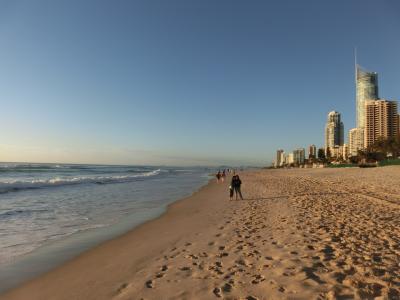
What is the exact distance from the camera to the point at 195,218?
1191cm

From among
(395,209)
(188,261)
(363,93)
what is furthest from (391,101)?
(188,261)

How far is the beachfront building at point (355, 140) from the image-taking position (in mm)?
159125

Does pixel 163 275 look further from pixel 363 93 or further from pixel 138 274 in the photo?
pixel 363 93

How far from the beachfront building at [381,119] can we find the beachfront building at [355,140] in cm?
766

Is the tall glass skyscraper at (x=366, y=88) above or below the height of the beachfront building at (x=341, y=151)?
above

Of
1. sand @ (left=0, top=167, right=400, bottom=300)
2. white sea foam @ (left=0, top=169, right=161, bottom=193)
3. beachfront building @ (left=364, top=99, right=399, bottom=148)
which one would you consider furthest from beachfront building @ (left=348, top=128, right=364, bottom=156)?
sand @ (left=0, top=167, right=400, bottom=300)

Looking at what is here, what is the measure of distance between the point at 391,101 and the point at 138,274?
169266 millimetres

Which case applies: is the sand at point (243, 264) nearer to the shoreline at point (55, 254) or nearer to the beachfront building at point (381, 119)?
the shoreline at point (55, 254)

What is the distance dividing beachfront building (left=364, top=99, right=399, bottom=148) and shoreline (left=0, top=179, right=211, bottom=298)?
155394 millimetres

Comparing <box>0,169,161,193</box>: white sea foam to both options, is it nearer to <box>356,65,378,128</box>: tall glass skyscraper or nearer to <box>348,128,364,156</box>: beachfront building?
<box>348,128,364,156</box>: beachfront building

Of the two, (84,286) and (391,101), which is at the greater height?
(391,101)

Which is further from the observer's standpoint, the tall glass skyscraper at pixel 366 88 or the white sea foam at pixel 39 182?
the tall glass skyscraper at pixel 366 88

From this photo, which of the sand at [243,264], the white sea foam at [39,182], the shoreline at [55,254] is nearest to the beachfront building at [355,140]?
the white sea foam at [39,182]

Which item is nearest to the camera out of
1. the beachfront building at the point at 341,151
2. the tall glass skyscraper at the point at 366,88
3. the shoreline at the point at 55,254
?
the shoreline at the point at 55,254
